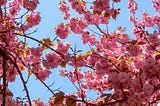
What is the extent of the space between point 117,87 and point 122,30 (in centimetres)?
504

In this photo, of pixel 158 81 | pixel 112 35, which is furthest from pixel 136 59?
pixel 158 81

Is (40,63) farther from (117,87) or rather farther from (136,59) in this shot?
(117,87)

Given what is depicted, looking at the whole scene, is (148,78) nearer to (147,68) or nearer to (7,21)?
Answer: (147,68)

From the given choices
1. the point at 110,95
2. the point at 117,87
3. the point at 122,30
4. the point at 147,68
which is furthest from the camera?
the point at 122,30

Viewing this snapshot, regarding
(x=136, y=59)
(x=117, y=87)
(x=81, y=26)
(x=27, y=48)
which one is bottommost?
(x=117, y=87)

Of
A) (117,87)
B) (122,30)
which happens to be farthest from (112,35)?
(117,87)

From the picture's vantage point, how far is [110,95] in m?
4.16

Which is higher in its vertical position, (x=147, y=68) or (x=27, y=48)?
(x=27, y=48)

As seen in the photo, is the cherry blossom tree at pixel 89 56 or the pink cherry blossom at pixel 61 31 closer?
the cherry blossom tree at pixel 89 56

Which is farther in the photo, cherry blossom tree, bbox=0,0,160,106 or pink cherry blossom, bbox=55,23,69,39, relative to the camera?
pink cherry blossom, bbox=55,23,69,39

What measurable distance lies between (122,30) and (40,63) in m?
2.29

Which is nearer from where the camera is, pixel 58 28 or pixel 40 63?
pixel 40 63

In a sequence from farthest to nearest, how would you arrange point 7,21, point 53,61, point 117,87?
point 7,21 < point 53,61 < point 117,87

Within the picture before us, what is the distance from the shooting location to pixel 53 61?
6.74m
